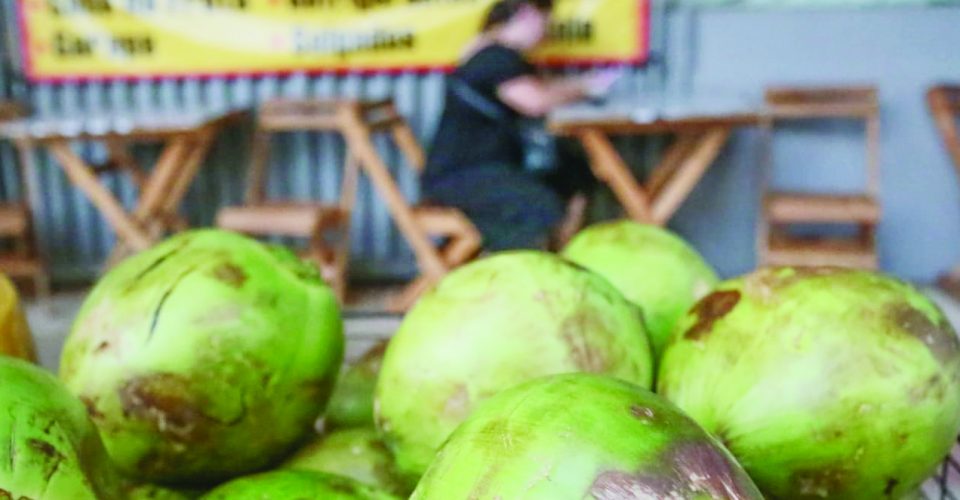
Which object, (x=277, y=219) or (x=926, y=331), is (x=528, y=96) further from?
(x=926, y=331)

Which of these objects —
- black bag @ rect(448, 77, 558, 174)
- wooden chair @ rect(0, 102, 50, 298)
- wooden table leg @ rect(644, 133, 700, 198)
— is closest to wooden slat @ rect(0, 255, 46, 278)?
wooden chair @ rect(0, 102, 50, 298)

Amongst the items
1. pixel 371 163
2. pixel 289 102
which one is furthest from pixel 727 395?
pixel 289 102

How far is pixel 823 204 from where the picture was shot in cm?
358

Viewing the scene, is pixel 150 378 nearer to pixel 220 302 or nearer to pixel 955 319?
pixel 220 302

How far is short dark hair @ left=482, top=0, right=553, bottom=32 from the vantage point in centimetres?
337

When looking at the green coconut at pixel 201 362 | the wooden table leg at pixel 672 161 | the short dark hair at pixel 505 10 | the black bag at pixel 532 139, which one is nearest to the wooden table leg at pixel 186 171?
the black bag at pixel 532 139

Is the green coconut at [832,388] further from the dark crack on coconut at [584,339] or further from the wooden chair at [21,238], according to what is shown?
the wooden chair at [21,238]

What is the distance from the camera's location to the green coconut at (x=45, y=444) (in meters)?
0.59

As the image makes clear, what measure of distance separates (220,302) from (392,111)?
3.17 m

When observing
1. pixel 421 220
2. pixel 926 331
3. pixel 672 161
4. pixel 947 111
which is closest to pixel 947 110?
pixel 947 111

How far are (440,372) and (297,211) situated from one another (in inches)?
114

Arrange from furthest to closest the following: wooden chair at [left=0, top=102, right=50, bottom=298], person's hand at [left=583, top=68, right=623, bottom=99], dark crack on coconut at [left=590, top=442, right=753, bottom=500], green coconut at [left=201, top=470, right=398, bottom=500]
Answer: wooden chair at [left=0, top=102, right=50, bottom=298] < person's hand at [left=583, top=68, right=623, bottom=99] < green coconut at [left=201, top=470, right=398, bottom=500] < dark crack on coconut at [left=590, top=442, right=753, bottom=500]

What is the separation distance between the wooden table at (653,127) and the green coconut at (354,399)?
93.0 inches

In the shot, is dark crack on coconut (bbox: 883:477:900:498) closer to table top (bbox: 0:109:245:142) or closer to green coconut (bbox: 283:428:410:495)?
green coconut (bbox: 283:428:410:495)
